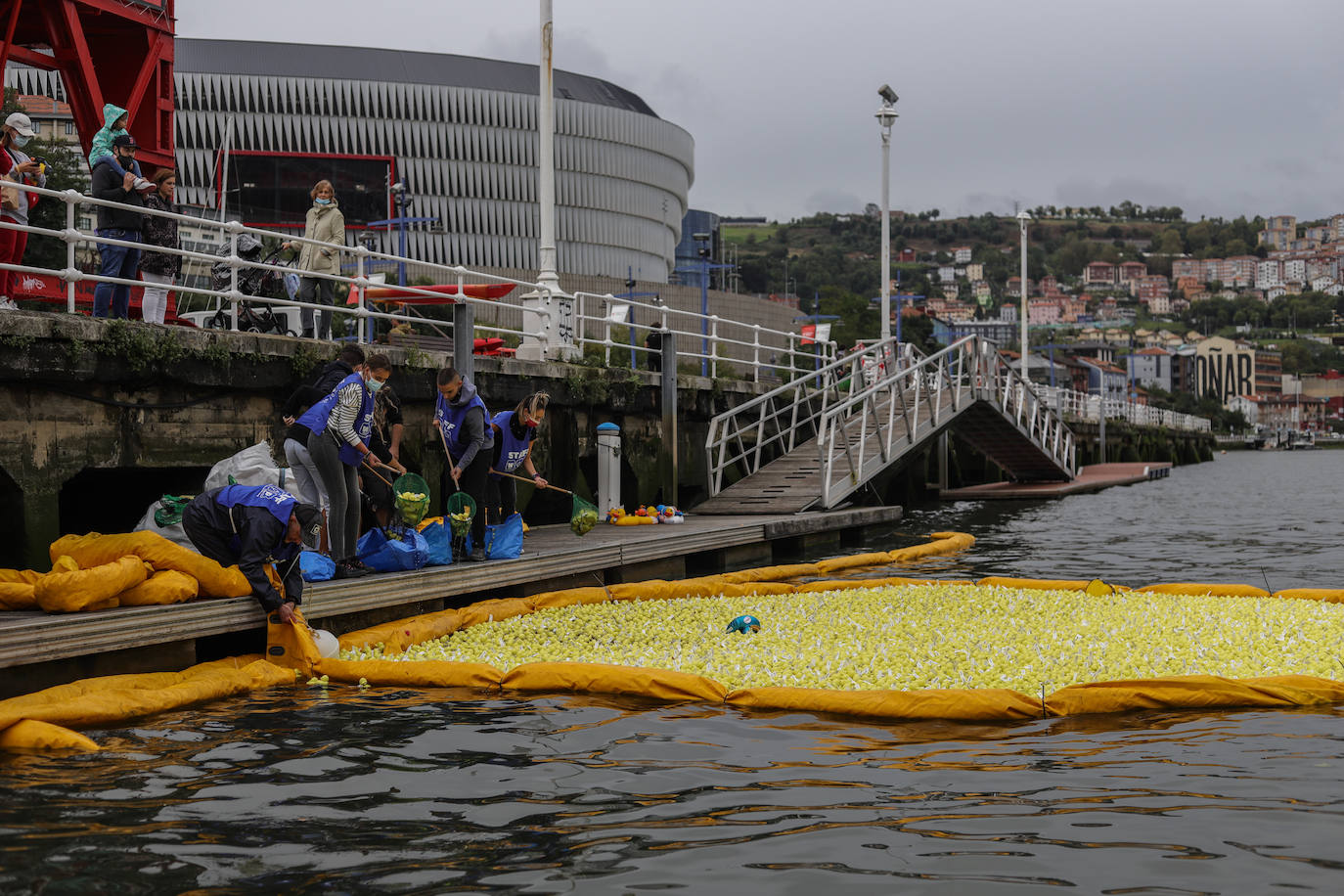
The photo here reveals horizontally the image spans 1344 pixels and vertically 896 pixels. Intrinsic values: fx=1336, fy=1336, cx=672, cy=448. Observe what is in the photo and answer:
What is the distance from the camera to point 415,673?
834cm

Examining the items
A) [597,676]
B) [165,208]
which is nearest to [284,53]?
[165,208]

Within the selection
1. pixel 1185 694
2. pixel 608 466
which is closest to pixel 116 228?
pixel 608 466

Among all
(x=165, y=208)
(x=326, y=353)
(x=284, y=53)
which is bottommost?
(x=326, y=353)

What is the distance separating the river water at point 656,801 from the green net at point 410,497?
7.88 feet

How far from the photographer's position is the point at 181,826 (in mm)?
5168

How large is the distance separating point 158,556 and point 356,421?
2.00m

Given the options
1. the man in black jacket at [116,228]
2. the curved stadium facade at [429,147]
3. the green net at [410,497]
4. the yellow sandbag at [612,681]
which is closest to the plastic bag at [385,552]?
the green net at [410,497]

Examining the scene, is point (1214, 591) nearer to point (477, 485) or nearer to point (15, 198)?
point (477, 485)

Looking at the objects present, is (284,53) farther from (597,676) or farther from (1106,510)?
(597,676)

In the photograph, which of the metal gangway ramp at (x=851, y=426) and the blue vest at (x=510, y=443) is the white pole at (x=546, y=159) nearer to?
the metal gangway ramp at (x=851, y=426)

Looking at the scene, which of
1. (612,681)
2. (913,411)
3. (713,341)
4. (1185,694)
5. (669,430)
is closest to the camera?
(1185,694)

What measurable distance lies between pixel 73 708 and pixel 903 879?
15.0 feet

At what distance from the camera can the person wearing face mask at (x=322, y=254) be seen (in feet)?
44.8

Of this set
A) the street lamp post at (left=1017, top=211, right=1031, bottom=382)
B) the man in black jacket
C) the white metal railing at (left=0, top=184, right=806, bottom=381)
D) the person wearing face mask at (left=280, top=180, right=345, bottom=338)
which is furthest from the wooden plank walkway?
the street lamp post at (left=1017, top=211, right=1031, bottom=382)
